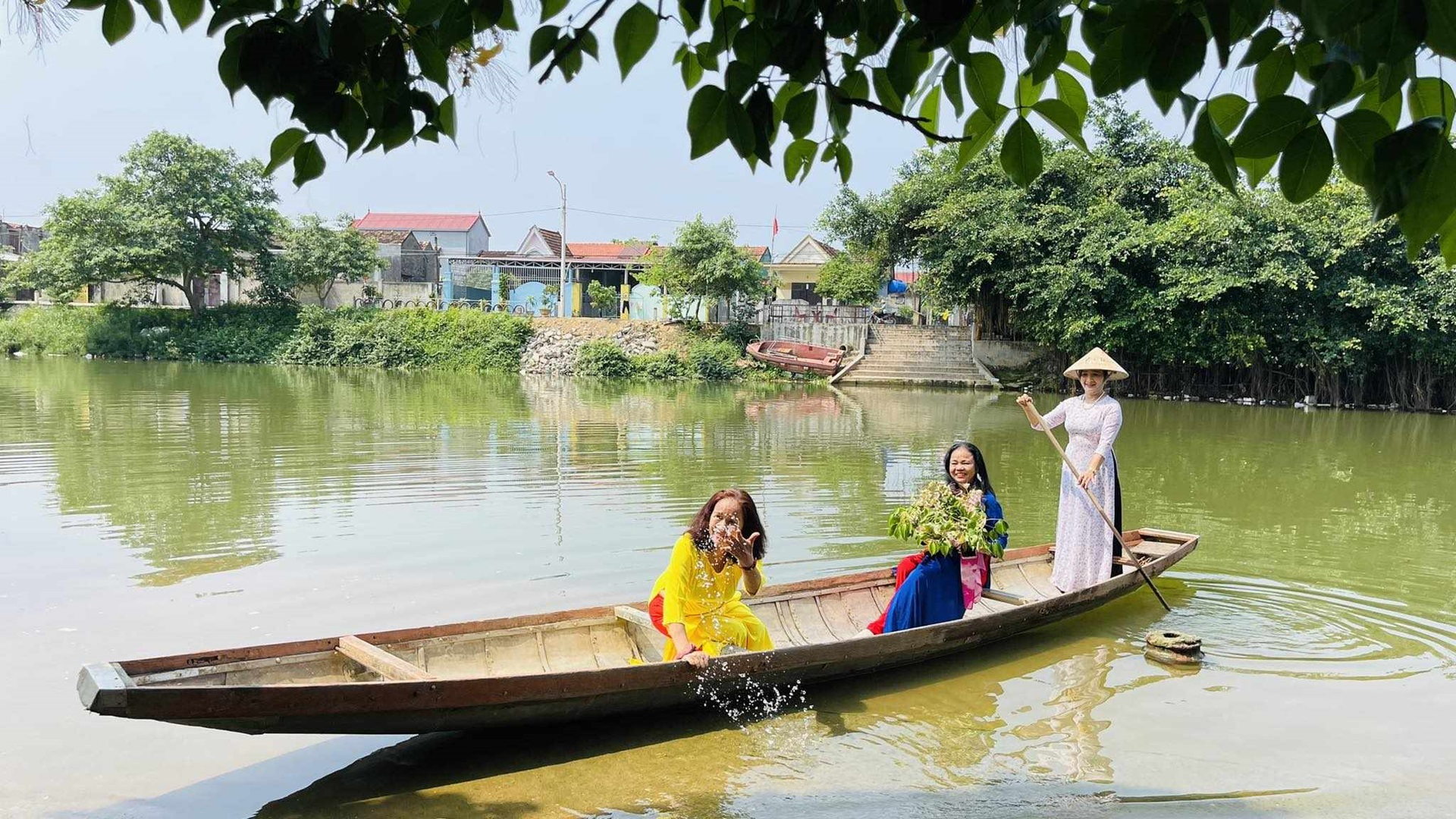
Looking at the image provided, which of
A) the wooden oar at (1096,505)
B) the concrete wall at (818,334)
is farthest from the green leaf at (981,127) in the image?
the concrete wall at (818,334)

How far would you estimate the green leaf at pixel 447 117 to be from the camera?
76.4 inches

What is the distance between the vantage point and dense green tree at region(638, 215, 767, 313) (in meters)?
26.6

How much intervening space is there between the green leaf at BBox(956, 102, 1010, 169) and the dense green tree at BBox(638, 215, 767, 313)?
24.7m

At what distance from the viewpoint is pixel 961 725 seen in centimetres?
461

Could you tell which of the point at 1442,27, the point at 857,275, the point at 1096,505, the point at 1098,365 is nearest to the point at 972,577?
the point at 1096,505

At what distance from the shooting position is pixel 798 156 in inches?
76.8

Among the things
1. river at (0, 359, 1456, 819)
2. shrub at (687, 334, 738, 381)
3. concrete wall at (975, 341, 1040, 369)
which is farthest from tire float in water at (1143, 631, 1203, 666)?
shrub at (687, 334, 738, 381)

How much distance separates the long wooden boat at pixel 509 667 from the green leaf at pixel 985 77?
9.03 ft

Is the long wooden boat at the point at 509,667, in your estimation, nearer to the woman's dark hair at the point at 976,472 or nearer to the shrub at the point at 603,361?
the woman's dark hair at the point at 976,472

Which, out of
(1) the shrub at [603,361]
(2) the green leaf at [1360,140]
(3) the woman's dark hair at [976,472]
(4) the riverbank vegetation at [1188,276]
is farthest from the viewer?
(1) the shrub at [603,361]

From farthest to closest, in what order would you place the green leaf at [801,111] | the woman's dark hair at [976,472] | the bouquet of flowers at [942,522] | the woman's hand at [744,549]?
the woman's dark hair at [976,472] < the bouquet of flowers at [942,522] < the woman's hand at [744,549] < the green leaf at [801,111]

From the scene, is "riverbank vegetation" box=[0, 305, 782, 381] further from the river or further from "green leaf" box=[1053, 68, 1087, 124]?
"green leaf" box=[1053, 68, 1087, 124]

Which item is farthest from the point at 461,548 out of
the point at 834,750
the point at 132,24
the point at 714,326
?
the point at 714,326

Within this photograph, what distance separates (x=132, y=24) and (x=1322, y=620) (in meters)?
6.63
